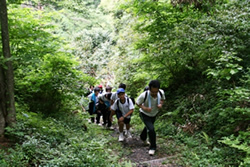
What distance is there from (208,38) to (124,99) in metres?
3.11

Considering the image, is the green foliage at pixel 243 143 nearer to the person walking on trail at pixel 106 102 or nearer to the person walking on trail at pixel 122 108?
the person walking on trail at pixel 122 108

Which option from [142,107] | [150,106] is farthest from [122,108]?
[150,106]

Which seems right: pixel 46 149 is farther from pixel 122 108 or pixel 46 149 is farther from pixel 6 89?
pixel 122 108

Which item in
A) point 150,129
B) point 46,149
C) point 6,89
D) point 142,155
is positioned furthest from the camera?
point 142,155

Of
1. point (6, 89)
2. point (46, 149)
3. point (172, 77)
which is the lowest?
point (46, 149)

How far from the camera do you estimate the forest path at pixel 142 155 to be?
15.9 ft

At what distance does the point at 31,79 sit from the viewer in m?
6.90

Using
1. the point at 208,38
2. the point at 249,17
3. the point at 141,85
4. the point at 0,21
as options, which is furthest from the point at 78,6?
the point at 141,85

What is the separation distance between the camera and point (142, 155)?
217 inches

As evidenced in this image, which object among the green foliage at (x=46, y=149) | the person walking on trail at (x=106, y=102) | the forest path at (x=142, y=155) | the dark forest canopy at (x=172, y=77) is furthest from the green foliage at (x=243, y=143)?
the person walking on trail at (x=106, y=102)

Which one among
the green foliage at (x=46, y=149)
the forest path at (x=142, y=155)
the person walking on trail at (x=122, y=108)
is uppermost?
the person walking on trail at (x=122, y=108)

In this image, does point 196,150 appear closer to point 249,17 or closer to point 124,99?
point 124,99

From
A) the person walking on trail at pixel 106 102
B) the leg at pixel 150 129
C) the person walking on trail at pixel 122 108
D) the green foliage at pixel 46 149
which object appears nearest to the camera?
the green foliage at pixel 46 149

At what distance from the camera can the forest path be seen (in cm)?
486
